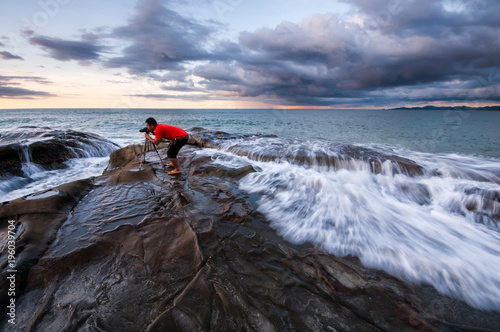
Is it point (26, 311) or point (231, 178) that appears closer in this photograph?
point (26, 311)

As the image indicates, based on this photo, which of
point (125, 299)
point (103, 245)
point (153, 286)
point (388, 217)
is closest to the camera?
point (125, 299)

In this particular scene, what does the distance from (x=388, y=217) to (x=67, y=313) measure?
20.3 feet

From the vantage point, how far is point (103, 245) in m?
3.45

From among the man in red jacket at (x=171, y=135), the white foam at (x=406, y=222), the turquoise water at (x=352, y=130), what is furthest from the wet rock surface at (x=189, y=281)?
the turquoise water at (x=352, y=130)

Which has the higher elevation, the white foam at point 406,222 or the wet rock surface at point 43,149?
the wet rock surface at point 43,149

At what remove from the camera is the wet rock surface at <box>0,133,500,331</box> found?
7.73 ft

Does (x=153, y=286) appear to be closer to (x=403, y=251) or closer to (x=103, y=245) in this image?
(x=103, y=245)

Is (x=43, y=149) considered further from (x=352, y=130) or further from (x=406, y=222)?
(x=352, y=130)

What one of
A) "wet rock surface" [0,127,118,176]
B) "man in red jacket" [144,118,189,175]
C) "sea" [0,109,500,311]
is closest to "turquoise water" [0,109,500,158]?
"wet rock surface" [0,127,118,176]

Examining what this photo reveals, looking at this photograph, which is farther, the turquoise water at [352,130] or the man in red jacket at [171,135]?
the turquoise water at [352,130]

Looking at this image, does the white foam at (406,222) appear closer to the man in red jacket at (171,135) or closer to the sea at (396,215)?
the sea at (396,215)

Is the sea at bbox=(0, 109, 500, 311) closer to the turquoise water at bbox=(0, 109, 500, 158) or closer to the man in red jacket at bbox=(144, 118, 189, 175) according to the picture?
the man in red jacket at bbox=(144, 118, 189, 175)

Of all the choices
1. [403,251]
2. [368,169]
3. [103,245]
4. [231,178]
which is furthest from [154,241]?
[368,169]

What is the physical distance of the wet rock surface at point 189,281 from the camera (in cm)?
236
